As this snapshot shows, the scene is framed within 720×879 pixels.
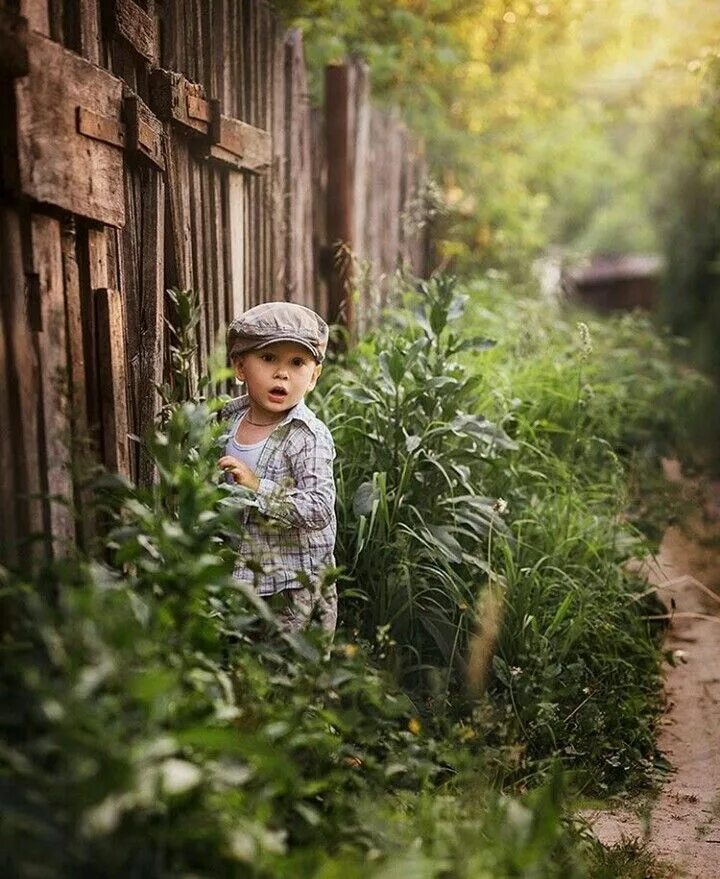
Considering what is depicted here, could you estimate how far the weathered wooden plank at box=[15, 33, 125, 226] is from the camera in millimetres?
3100

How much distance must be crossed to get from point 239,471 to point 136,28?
1.49m

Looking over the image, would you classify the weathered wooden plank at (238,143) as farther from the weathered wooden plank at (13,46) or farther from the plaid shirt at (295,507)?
the weathered wooden plank at (13,46)

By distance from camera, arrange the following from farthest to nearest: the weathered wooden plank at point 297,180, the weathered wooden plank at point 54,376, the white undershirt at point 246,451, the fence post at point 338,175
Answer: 1. the fence post at point 338,175
2. the weathered wooden plank at point 297,180
3. the white undershirt at point 246,451
4. the weathered wooden plank at point 54,376

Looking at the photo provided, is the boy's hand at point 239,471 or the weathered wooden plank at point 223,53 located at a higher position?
the weathered wooden plank at point 223,53

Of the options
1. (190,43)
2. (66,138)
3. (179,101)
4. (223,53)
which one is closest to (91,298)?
(66,138)

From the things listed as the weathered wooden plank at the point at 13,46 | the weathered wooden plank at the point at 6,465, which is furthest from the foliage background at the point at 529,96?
the weathered wooden plank at the point at 6,465

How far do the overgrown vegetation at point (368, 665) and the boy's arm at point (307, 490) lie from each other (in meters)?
0.16

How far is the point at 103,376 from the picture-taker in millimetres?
3662

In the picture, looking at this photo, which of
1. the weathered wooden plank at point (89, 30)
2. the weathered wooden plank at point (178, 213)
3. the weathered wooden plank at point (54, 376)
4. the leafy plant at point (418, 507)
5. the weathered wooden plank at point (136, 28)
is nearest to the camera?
the weathered wooden plank at point (54, 376)

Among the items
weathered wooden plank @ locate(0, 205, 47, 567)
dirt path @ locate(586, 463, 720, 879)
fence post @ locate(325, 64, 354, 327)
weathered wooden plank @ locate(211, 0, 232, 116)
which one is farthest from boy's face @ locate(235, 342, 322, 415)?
fence post @ locate(325, 64, 354, 327)

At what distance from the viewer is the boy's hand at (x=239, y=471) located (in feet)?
12.7

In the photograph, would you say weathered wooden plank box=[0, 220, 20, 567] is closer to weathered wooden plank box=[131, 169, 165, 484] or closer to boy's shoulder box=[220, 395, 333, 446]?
weathered wooden plank box=[131, 169, 165, 484]

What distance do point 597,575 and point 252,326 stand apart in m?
2.10

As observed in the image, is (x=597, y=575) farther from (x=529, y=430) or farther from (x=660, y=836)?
(x=660, y=836)
